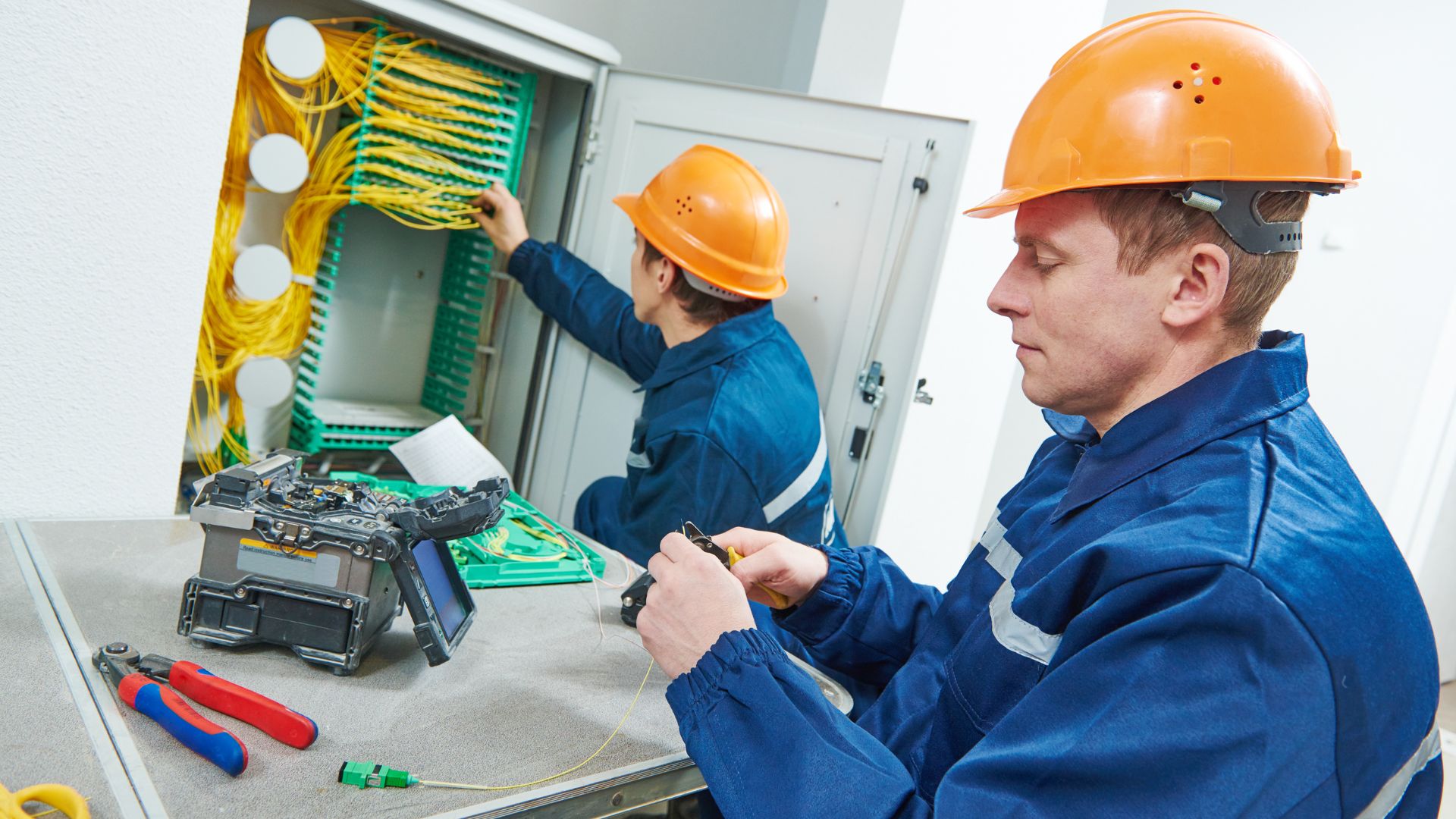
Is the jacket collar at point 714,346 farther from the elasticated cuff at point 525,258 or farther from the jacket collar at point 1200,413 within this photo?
the jacket collar at point 1200,413

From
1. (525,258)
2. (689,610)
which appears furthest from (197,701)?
(525,258)

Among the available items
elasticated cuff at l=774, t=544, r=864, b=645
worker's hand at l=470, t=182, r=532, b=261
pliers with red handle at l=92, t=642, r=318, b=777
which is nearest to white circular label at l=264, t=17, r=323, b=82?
worker's hand at l=470, t=182, r=532, b=261

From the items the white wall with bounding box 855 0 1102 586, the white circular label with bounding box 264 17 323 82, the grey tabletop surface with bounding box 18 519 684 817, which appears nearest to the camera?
the grey tabletop surface with bounding box 18 519 684 817

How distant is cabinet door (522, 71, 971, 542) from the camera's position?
1949 millimetres

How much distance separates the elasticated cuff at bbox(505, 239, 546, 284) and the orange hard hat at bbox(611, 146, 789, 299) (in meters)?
0.28

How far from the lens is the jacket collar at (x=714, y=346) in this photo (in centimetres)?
191

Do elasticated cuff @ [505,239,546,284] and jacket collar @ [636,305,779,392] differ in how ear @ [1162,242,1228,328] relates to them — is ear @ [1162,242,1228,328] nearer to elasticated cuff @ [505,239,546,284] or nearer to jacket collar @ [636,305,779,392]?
jacket collar @ [636,305,779,392]

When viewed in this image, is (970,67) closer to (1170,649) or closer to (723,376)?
(723,376)

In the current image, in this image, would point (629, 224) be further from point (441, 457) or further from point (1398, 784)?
point (1398, 784)

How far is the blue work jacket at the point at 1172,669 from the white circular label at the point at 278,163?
1.26 meters

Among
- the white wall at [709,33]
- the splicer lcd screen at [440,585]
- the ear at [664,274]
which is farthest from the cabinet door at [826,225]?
the splicer lcd screen at [440,585]

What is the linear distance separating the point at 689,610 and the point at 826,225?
1263 mm

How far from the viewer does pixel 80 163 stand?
1.18 m

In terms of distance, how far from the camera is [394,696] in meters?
0.99
